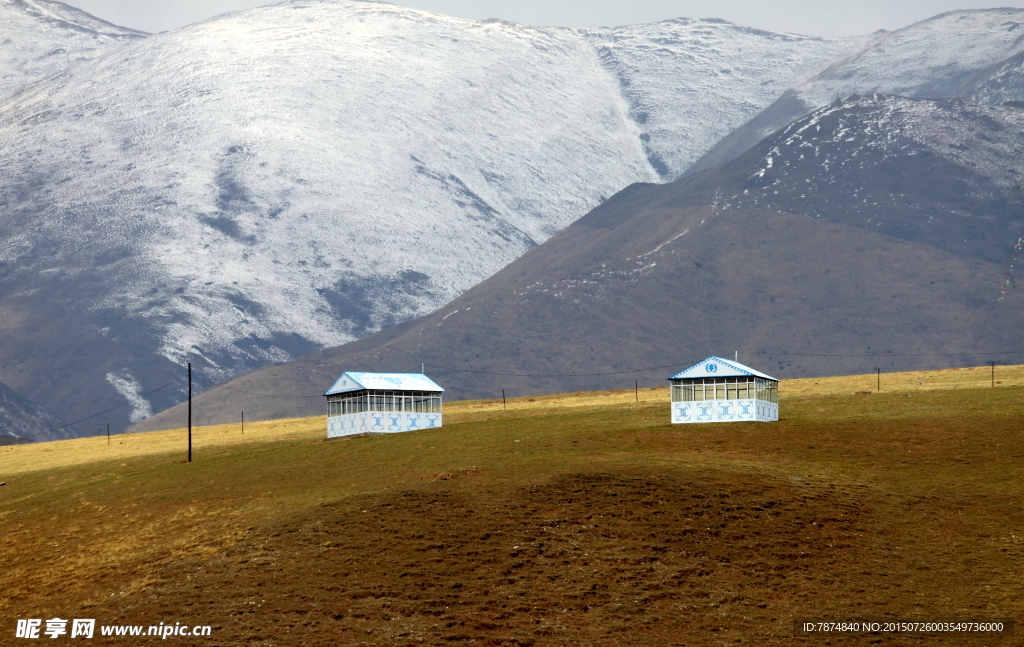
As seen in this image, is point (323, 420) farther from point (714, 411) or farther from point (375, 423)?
point (714, 411)

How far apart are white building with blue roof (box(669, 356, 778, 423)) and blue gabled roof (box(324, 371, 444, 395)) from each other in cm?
2286

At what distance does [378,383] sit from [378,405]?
74.7 inches

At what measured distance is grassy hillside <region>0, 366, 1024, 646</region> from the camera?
46.4m

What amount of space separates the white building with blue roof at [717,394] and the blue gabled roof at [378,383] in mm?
22860

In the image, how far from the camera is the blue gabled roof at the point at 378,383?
319 ft

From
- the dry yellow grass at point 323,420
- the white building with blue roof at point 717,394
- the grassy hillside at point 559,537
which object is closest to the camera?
the grassy hillside at point 559,537

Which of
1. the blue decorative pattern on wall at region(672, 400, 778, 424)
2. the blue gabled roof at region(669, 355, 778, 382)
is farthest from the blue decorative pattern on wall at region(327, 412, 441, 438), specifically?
the blue gabled roof at region(669, 355, 778, 382)

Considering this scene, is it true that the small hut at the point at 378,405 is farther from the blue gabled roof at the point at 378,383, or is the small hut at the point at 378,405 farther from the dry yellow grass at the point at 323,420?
the dry yellow grass at the point at 323,420

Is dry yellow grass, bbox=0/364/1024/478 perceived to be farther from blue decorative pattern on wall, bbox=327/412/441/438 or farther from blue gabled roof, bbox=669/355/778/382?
blue gabled roof, bbox=669/355/778/382

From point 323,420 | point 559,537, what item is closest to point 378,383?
point 323,420

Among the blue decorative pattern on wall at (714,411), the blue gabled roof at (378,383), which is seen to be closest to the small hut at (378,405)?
the blue gabled roof at (378,383)

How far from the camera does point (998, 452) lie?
68062mm

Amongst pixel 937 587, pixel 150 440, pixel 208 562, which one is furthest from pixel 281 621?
pixel 150 440

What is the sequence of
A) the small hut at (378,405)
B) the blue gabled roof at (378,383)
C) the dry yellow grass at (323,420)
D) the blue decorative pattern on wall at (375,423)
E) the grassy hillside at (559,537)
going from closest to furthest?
1. the grassy hillside at (559,537)
2. the blue decorative pattern on wall at (375,423)
3. the small hut at (378,405)
4. the blue gabled roof at (378,383)
5. the dry yellow grass at (323,420)
